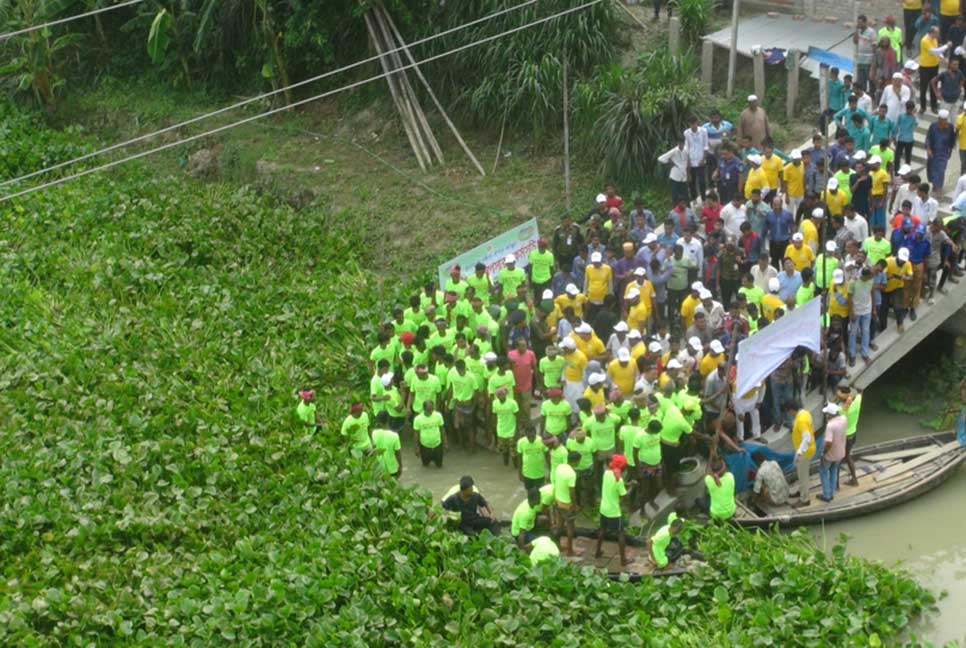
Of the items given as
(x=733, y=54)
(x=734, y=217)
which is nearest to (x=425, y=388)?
(x=734, y=217)

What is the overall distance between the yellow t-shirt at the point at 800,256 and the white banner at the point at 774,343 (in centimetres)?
134

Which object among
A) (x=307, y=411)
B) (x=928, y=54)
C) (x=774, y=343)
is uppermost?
(x=928, y=54)

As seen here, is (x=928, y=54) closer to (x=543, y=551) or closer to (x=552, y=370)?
(x=552, y=370)

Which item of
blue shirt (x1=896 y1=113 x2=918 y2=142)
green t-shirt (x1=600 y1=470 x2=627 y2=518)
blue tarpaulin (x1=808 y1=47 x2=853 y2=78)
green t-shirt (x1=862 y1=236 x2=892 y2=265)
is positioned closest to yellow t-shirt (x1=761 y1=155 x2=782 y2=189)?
blue shirt (x1=896 y1=113 x2=918 y2=142)

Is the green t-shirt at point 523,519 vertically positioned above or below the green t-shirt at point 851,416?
below

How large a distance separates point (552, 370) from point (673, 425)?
1.82 metres

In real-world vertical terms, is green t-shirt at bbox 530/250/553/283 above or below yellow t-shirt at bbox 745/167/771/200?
below

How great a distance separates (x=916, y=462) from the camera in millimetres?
16375

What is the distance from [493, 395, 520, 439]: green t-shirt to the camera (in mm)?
16266

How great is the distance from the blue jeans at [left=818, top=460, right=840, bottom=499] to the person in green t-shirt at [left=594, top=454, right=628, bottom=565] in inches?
91.3

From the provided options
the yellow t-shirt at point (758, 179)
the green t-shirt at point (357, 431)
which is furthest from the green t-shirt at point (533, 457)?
the yellow t-shirt at point (758, 179)

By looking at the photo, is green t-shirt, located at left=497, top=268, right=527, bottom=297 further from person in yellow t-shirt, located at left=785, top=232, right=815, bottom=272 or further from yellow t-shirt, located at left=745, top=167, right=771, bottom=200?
person in yellow t-shirt, located at left=785, top=232, right=815, bottom=272

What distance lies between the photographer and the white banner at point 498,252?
18.4m

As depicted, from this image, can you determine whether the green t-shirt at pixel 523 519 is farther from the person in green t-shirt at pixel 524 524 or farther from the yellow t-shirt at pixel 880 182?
the yellow t-shirt at pixel 880 182
